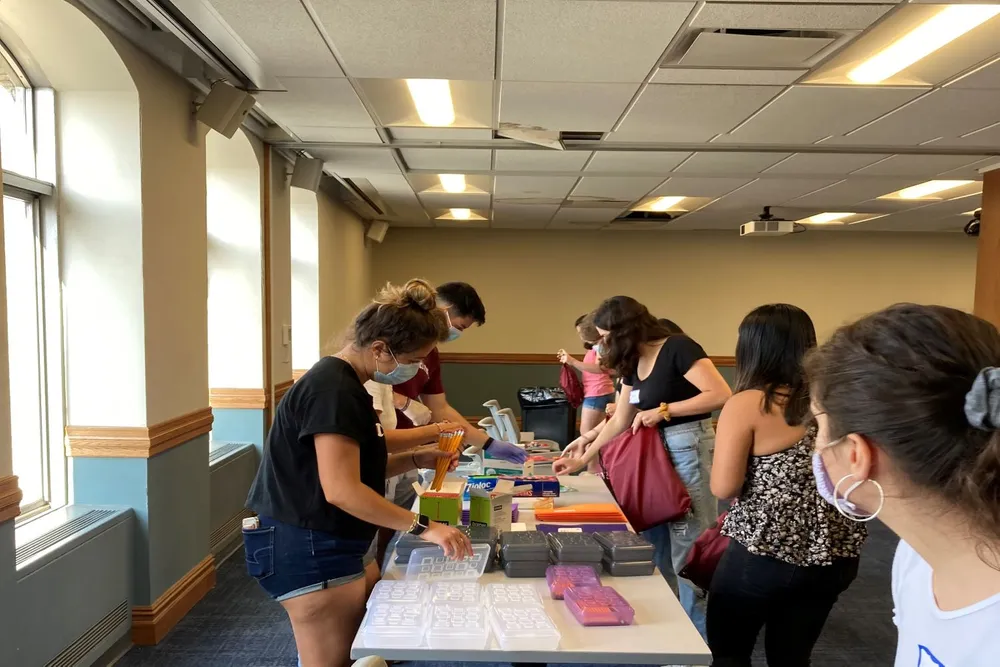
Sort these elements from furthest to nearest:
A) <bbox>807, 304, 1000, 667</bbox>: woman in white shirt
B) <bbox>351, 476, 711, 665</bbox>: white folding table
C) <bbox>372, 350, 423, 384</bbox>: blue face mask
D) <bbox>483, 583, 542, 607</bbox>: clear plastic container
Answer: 1. <bbox>372, 350, 423, 384</bbox>: blue face mask
2. <bbox>483, 583, 542, 607</bbox>: clear plastic container
3. <bbox>351, 476, 711, 665</bbox>: white folding table
4. <bbox>807, 304, 1000, 667</bbox>: woman in white shirt

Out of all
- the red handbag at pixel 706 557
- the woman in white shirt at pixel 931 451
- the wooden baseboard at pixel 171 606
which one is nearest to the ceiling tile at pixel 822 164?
the red handbag at pixel 706 557

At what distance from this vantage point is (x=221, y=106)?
9.05ft

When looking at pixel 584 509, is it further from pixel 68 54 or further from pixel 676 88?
pixel 68 54

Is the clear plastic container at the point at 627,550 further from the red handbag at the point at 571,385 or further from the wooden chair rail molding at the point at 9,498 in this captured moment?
the red handbag at the point at 571,385

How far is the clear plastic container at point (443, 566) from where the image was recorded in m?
1.57

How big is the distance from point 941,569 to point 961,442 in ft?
0.67

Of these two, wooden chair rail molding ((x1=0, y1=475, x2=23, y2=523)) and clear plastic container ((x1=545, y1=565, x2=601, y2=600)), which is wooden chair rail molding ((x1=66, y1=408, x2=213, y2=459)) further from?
clear plastic container ((x1=545, y1=565, x2=601, y2=600))

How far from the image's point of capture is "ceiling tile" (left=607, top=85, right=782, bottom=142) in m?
2.78

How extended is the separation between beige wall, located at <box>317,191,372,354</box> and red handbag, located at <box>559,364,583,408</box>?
6.65 feet

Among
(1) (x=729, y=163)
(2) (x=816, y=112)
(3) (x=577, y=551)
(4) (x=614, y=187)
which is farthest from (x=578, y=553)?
(4) (x=614, y=187)

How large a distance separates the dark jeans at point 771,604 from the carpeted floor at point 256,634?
1.19 meters

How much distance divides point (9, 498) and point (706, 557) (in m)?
2.14

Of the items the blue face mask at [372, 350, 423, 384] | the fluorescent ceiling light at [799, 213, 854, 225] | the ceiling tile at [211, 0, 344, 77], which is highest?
the ceiling tile at [211, 0, 344, 77]

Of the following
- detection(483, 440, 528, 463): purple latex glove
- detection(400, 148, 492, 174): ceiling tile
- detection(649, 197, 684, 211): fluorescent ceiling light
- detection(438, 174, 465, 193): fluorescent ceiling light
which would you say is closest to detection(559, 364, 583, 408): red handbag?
detection(649, 197, 684, 211): fluorescent ceiling light
